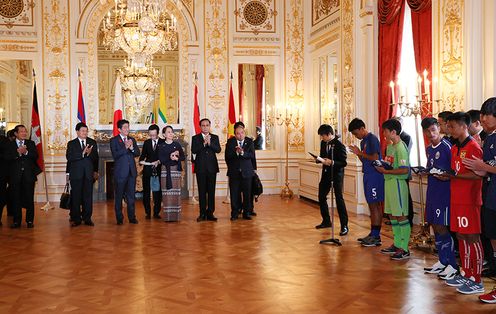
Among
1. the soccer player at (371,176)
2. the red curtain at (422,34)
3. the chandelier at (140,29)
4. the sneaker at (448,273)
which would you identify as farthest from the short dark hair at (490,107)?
the chandelier at (140,29)

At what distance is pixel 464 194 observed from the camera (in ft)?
14.1

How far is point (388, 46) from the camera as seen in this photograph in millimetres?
8422

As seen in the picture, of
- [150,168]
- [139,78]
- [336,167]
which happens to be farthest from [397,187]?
[139,78]

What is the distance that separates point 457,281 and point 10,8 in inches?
412

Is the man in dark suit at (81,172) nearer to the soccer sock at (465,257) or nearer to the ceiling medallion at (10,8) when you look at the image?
the ceiling medallion at (10,8)

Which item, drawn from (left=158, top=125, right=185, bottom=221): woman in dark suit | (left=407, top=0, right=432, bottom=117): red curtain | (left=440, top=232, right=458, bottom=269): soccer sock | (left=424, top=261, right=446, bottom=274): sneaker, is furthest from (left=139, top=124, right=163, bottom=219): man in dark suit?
(left=440, top=232, right=458, bottom=269): soccer sock

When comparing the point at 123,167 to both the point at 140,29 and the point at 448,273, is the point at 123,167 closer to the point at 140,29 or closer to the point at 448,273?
the point at 140,29

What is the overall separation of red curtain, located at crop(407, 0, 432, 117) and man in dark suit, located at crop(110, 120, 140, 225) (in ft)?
14.0

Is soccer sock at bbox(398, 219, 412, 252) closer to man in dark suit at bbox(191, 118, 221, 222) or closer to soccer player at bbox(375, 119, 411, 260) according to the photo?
soccer player at bbox(375, 119, 411, 260)

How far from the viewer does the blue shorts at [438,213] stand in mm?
4695

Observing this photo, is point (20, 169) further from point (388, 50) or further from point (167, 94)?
point (388, 50)

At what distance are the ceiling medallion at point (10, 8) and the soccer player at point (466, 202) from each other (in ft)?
32.7

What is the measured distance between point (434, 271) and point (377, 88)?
4.37 meters

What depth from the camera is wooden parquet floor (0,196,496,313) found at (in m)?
4.10
